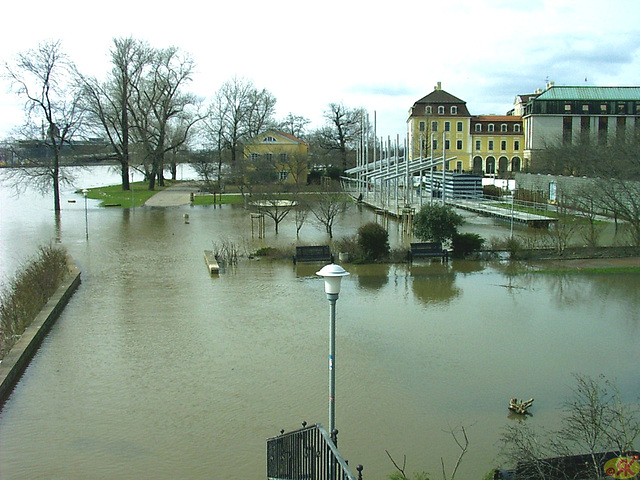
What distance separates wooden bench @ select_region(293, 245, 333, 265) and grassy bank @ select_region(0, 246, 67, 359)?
7544 millimetres

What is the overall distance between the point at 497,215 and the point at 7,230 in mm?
26358

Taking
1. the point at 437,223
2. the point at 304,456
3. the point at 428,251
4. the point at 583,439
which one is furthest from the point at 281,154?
the point at 304,456

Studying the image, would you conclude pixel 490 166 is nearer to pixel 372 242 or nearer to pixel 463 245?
pixel 463 245

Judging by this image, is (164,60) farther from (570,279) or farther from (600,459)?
(600,459)

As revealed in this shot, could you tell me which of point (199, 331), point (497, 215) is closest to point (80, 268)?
point (199, 331)

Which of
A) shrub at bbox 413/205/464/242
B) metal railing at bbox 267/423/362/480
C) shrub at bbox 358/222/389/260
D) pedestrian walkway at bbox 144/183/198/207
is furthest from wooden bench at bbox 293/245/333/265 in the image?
pedestrian walkway at bbox 144/183/198/207

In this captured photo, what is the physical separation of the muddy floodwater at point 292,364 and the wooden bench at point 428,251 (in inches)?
40.6

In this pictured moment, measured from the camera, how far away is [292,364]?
1169 centimetres

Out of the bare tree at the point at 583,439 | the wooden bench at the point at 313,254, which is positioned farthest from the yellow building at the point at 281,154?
the bare tree at the point at 583,439

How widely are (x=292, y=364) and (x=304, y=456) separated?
497 cm

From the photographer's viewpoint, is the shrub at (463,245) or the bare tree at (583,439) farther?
the shrub at (463,245)

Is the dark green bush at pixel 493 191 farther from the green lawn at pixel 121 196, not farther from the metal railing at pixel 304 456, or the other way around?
the metal railing at pixel 304 456

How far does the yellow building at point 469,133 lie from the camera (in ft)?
224

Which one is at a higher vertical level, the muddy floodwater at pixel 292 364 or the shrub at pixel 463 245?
the shrub at pixel 463 245
